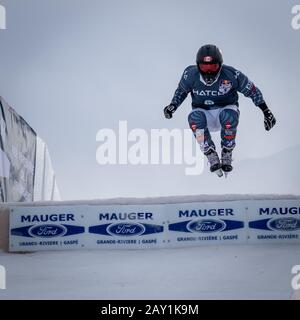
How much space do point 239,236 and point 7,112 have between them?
8.14m

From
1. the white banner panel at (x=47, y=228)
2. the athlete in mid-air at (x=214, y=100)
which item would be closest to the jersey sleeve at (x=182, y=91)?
the athlete in mid-air at (x=214, y=100)

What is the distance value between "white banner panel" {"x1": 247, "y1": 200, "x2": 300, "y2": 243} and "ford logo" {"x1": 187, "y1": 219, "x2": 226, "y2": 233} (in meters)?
0.51

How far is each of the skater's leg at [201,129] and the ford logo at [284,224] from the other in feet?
6.18

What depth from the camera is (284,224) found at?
24.1ft

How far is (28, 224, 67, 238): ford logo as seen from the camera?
24.6ft

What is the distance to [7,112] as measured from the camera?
12.3 m

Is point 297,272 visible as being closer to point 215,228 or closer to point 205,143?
point 215,228

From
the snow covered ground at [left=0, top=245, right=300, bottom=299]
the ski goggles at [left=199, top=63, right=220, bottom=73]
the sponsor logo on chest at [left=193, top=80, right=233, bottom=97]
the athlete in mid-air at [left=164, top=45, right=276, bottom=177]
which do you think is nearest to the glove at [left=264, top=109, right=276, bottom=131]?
the athlete in mid-air at [left=164, top=45, right=276, bottom=177]

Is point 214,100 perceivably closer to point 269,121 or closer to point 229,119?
point 229,119

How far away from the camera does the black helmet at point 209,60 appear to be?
26.3ft

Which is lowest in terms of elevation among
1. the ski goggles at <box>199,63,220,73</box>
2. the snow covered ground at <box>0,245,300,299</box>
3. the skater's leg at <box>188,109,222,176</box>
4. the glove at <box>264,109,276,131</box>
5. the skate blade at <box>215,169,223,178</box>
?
the snow covered ground at <box>0,245,300,299</box>

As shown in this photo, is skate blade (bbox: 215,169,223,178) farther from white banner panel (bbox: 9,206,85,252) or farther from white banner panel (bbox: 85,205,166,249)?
white banner panel (bbox: 9,206,85,252)

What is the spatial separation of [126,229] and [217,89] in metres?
3.40
